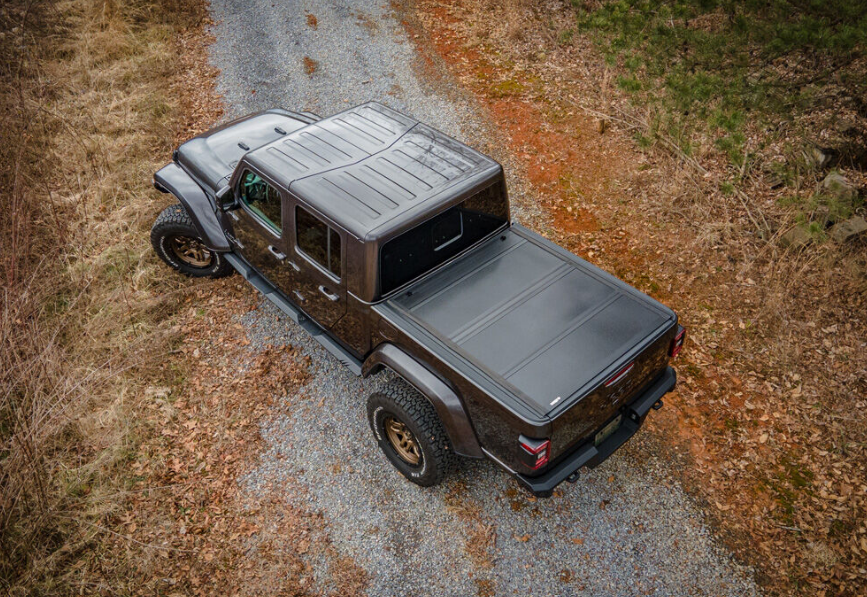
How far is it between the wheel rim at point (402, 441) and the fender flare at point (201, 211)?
2.56 metres

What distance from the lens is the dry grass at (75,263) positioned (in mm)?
4605

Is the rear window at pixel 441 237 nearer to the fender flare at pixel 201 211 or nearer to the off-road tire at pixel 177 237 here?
the fender flare at pixel 201 211

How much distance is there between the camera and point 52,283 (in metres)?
6.45

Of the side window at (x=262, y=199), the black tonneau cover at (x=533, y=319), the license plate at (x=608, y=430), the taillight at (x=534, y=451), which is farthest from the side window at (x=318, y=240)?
the license plate at (x=608, y=430)

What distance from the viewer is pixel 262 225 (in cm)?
501

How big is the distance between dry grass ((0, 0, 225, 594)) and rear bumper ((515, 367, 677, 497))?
3.35 metres

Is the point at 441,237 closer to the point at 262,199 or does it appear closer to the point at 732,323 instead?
the point at 262,199

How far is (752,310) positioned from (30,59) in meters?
11.9

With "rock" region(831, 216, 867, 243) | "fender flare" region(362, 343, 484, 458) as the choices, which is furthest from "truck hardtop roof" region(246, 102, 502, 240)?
"rock" region(831, 216, 867, 243)

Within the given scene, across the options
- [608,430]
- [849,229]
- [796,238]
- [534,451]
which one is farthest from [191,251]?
[849,229]

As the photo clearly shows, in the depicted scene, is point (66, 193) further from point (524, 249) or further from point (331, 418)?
point (524, 249)

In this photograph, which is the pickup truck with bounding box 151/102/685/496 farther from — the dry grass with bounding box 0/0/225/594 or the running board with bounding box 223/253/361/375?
the dry grass with bounding box 0/0/225/594

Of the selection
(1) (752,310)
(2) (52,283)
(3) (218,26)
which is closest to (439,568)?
(1) (752,310)

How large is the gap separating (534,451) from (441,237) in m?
1.78
